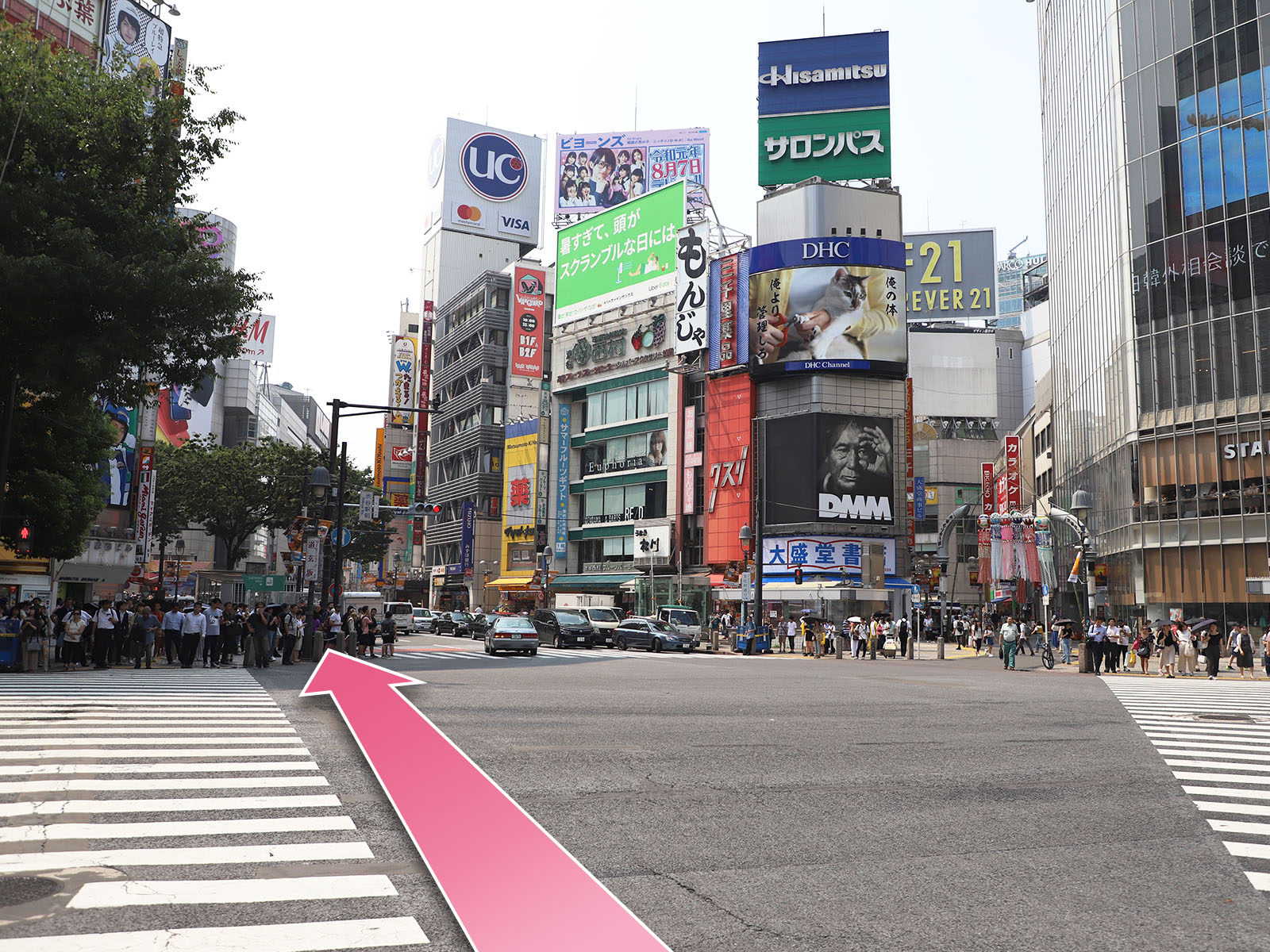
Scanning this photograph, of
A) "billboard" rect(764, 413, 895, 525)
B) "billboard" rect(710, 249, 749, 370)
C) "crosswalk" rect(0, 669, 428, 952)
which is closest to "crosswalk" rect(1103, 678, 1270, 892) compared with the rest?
"crosswalk" rect(0, 669, 428, 952)

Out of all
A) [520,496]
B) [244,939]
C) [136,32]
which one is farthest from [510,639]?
[520,496]

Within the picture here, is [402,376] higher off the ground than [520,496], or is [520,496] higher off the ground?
[402,376]

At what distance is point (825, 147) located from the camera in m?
71.1

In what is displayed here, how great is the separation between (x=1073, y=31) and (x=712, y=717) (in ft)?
185

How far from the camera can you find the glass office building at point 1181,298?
42.8 metres

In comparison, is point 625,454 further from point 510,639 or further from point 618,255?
point 510,639

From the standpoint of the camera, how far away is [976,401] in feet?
307

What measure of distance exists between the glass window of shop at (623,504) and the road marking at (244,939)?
67246 millimetres

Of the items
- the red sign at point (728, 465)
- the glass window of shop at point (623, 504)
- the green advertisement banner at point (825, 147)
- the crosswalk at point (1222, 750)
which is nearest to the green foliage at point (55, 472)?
the crosswalk at point (1222, 750)

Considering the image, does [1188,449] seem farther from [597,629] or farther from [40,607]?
[40,607]

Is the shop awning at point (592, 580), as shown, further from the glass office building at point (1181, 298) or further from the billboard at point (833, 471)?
the glass office building at point (1181, 298)

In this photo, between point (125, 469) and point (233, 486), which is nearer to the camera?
point (125, 469)
